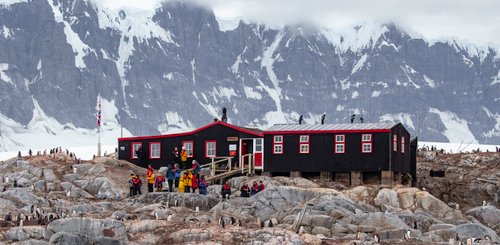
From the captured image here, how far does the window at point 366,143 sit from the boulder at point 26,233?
92.1 ft

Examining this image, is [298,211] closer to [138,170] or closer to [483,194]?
[138,170]

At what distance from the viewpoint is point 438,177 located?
268 ft

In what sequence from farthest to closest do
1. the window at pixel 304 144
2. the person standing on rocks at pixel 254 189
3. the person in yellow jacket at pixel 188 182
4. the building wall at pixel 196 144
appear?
1. the building wall at pixel 196 144
2. the window at pixel 304 144
3. the person standing on rocks at pixel 254 189
4. the person in yellow jacket at pixel 188 182

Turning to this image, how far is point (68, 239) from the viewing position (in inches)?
1762

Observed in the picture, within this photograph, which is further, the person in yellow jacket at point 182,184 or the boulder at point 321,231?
the person in yellow jacket at point 182,184

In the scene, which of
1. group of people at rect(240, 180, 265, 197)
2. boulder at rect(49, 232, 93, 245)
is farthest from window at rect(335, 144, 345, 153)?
boulder at rect(49, 232, 93, 245)

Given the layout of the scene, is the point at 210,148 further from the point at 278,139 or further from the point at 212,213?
the point at 212,213

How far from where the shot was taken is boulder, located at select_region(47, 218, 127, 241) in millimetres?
47844

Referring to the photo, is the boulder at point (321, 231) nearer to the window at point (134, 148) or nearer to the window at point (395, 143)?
the window at point (395, 143)

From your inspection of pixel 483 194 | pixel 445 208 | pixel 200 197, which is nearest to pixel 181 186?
pixel 200 197

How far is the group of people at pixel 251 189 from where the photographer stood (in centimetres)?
6156

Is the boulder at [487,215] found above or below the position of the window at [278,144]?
below

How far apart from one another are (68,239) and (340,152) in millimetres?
29656

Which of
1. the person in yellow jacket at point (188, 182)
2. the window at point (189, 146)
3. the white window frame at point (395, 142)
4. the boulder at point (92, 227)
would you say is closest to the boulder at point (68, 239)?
the boulder at point (92, 227)
